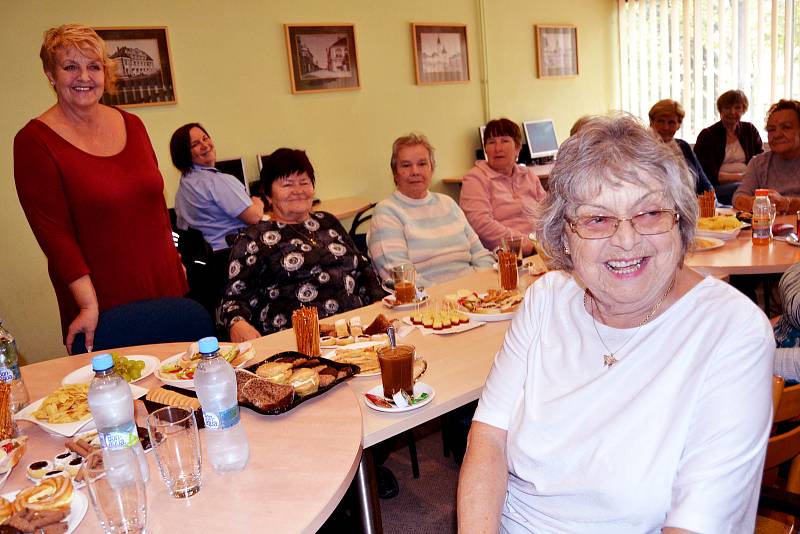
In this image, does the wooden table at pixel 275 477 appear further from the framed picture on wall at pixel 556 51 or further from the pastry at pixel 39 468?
the framed picture on wall at pixel 556 51

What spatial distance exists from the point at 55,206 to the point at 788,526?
258 cm

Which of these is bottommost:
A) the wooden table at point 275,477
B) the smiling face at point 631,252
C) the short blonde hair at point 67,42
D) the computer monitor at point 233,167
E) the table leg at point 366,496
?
the table leg at point 366,496

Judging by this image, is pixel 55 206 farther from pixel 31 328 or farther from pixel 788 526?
pixel 788 526

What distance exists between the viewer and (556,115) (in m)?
7.18

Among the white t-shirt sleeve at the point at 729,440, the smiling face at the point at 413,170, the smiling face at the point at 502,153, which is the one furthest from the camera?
the smiling face at the point at 502,153

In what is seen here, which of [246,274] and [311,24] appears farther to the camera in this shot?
[311,24]

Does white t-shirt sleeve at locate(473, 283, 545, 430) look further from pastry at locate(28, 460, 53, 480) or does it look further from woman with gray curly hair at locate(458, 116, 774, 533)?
pastry at locate(28, 460, 53, 480)

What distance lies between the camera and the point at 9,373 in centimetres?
161

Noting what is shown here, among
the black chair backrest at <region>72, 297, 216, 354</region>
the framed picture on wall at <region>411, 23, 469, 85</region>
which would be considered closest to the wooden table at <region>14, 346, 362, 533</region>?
the black chair backrest at <region>72, 297, 216, 354</region>

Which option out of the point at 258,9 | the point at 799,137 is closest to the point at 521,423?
the point at 799,137

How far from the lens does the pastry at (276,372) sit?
1.64 meters

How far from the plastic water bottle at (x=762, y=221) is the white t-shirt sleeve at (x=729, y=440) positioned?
1.86 metres

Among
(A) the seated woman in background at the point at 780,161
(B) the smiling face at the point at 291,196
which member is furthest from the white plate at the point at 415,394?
(A) the seated woman in background at the point at 780,161

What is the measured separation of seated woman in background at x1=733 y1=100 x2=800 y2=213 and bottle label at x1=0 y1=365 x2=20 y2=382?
3.48m
